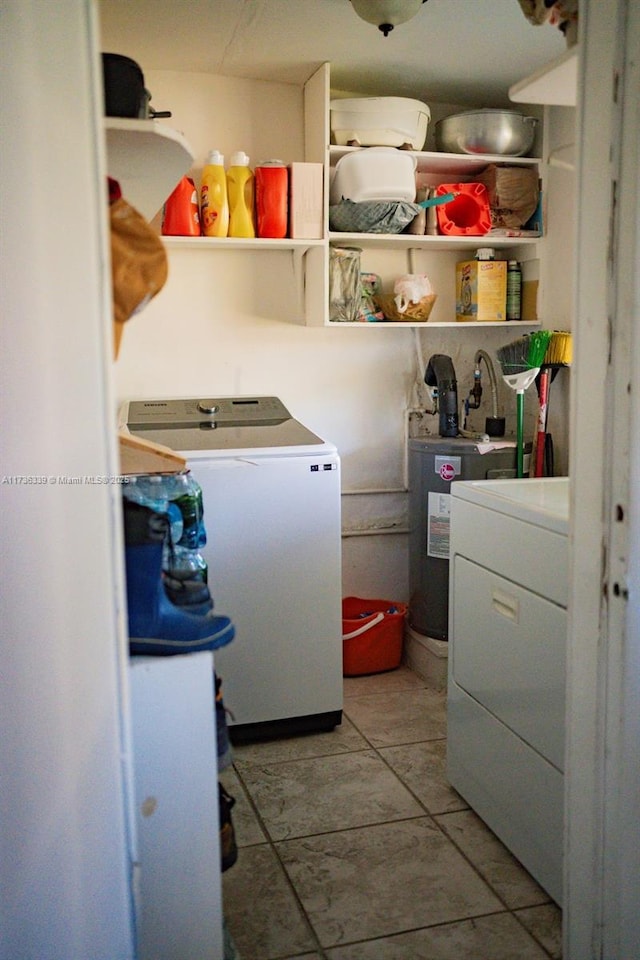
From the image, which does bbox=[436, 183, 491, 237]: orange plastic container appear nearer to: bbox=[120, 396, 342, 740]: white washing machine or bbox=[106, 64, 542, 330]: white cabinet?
bbox=[106, 64, 542, 330]: white cabinet

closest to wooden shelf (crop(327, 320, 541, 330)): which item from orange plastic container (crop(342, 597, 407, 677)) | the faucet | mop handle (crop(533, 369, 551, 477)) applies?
the faucet

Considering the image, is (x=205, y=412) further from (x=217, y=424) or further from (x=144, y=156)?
(x=144, y=156)

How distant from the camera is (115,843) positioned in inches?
49.1

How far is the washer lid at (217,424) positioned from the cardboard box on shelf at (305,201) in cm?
63

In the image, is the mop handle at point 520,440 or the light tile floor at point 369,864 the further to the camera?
the mop handle at point 520,440

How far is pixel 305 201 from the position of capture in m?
3.02

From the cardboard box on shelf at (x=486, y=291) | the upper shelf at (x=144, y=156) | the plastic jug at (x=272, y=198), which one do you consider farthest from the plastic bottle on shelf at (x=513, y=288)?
the upper shelf at (x=144, y=156)

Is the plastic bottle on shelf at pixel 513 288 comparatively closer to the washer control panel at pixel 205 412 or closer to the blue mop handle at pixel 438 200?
the blue mop handle at pixel 438 200

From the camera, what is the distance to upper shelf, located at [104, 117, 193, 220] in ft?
4.11

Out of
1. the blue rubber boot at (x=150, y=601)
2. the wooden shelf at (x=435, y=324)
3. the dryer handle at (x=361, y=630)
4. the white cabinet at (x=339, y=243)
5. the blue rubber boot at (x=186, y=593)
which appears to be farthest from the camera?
the dryer handle at (x=361, y=630)

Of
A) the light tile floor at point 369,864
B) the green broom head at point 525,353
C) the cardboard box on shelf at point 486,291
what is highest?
the cardboard box on shelf at point 486,291

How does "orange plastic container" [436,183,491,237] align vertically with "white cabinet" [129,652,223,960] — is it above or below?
above

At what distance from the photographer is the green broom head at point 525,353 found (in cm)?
295

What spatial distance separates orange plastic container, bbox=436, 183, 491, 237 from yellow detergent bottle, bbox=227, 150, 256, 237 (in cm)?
74
